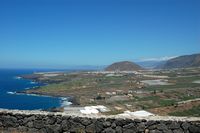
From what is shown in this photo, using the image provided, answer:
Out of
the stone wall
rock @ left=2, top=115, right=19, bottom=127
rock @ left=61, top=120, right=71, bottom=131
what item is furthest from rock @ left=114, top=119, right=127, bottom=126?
rock @ left=2, top=115, right=19, bottom=127

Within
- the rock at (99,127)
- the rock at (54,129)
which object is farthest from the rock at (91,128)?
the rock at (54,129)

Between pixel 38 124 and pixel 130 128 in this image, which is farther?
pixel 38 124

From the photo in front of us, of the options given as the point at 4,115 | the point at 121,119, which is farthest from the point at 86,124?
the point at 4,115

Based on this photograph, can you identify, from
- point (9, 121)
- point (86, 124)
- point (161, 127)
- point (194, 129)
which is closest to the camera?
point (194, 129)

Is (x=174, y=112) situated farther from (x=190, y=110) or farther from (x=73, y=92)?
(x=73, y=92)

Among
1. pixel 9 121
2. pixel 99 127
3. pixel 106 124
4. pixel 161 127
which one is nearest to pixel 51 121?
pixel 9 121

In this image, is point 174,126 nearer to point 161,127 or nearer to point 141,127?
point 161,127

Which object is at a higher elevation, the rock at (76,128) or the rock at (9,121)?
the rock at (9,121)

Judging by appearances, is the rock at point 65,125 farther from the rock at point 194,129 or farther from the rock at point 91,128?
the rock at point 194,129

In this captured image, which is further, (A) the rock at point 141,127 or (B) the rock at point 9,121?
(B) the rock at point 9,121
